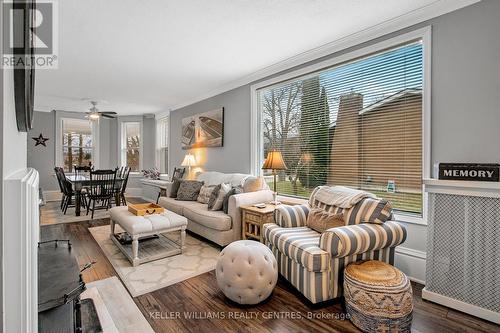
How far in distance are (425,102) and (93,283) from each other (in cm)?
366

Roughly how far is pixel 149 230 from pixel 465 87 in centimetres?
344

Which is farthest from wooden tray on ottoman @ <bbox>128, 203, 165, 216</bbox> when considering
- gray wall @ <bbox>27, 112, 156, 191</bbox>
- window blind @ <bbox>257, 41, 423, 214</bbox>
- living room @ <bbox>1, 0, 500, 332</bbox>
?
gray wall @ <bbox>27, 112, 156, 191</bbox>

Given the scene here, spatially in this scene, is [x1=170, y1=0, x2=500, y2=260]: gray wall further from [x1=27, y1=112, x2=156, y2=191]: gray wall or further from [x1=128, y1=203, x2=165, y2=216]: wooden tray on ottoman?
[x1=27, y1=112, x2=156, y2=191]: gray wall

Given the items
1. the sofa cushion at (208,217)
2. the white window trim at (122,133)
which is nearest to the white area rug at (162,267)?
the sofa cushion at (208,217)

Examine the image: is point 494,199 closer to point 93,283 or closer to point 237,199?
point 237,199

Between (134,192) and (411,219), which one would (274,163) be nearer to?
(411,219)

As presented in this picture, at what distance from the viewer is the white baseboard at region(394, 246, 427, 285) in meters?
2.51

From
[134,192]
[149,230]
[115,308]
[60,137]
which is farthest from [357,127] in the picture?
[60,137]

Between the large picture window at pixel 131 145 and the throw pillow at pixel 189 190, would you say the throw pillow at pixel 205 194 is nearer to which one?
the throw pillow at pixel 189 190

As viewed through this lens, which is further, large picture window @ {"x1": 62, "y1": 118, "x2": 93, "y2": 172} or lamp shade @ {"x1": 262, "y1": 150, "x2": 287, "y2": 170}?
large picture window @ {"x1": 62, "y1": 118, "x2": 93, "y2": 172}

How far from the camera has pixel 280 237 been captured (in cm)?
242

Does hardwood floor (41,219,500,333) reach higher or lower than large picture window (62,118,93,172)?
lower

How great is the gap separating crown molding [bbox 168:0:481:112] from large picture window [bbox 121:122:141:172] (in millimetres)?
5019

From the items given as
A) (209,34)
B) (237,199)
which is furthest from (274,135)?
(209,34)
